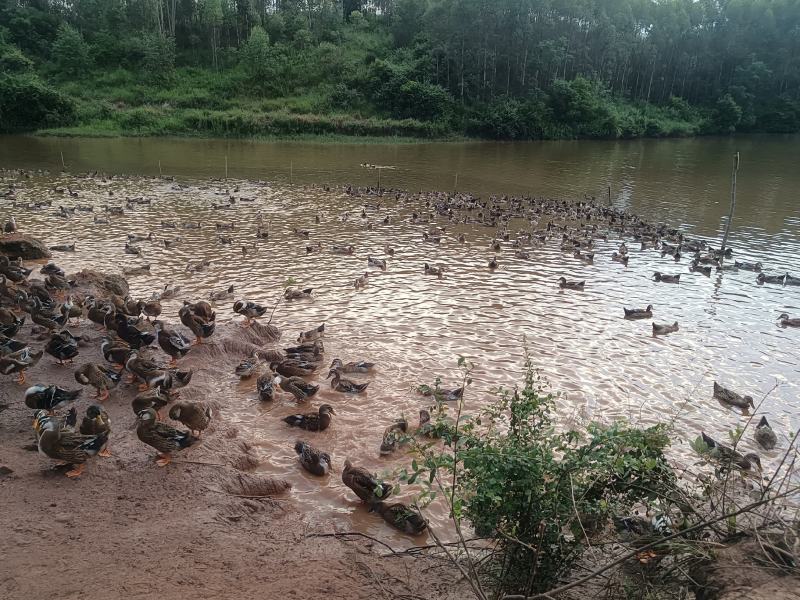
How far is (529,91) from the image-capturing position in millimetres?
65812

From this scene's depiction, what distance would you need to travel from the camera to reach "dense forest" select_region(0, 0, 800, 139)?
5588 centimetres

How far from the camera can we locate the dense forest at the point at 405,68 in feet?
183

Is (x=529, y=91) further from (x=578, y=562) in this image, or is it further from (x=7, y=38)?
(x=578, y=562)

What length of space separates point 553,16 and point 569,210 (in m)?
52.4

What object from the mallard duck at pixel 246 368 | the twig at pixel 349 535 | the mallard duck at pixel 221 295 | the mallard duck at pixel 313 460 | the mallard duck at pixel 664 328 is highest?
the mallard duck at pixel 664 328

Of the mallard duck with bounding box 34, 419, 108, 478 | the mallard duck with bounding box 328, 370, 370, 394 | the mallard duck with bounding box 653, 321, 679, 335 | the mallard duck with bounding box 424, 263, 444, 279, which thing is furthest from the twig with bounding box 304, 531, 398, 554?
the mallard duck with bounding box 424, 263, 444, 279

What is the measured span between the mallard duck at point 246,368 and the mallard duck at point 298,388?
74cm

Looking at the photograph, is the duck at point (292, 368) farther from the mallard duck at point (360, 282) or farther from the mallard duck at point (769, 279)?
the mallard duck at point (769, 279)

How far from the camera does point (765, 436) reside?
7.91 metres

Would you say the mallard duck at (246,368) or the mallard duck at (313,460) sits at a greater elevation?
the mallard duck at (246,368)

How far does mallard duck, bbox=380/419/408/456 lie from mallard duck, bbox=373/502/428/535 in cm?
120

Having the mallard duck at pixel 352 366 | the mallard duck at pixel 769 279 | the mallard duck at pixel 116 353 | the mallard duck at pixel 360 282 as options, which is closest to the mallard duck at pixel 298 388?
the mallard duck at pixel 352 366

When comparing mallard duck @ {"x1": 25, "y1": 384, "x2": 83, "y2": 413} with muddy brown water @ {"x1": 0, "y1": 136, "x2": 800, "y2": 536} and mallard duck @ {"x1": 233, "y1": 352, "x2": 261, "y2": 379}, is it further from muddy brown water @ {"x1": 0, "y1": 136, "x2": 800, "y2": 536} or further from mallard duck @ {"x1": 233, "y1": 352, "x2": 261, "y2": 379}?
mallard duck @ {"x1": 233, "y1": 352, "x2": 261, "y2": 379}

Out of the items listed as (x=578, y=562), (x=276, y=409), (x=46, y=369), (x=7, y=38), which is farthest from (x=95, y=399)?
(x=7, y=38)
